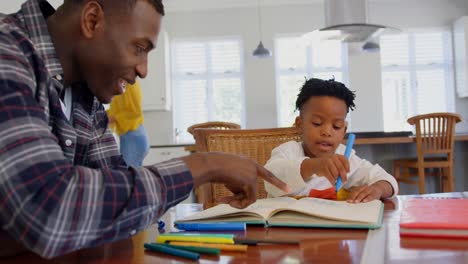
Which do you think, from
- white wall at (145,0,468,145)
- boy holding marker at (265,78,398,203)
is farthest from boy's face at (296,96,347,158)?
white wall at (145,0,468,145)

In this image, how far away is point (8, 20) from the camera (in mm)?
637

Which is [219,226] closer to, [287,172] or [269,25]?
[287,172]

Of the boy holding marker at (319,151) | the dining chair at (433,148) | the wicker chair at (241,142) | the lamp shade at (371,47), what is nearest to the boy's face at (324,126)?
the boy holding marker at (319,151)

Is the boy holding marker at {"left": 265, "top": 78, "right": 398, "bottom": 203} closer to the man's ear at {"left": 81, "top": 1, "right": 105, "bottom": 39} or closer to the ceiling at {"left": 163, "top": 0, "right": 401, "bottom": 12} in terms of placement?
the man's ear at {"left": 81, "top": 1, "right": 105, "bottom": 39}

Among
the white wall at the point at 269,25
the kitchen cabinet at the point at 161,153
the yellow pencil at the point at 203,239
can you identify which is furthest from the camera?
the white wall at the point at 269,25

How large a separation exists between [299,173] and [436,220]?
0.48 m

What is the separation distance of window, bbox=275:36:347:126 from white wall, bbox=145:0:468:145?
0.15 meters

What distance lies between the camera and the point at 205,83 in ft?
20.6

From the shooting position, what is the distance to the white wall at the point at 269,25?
19.6ft

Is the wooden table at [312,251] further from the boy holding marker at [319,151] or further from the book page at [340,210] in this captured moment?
the boy holding marker at [319,151]

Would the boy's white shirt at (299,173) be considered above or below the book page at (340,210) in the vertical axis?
above

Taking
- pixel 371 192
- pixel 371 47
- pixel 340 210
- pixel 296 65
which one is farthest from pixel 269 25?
pixel 340 210

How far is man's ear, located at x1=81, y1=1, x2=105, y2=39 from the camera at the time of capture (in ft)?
2.09

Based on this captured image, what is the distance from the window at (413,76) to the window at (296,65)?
649 mm
